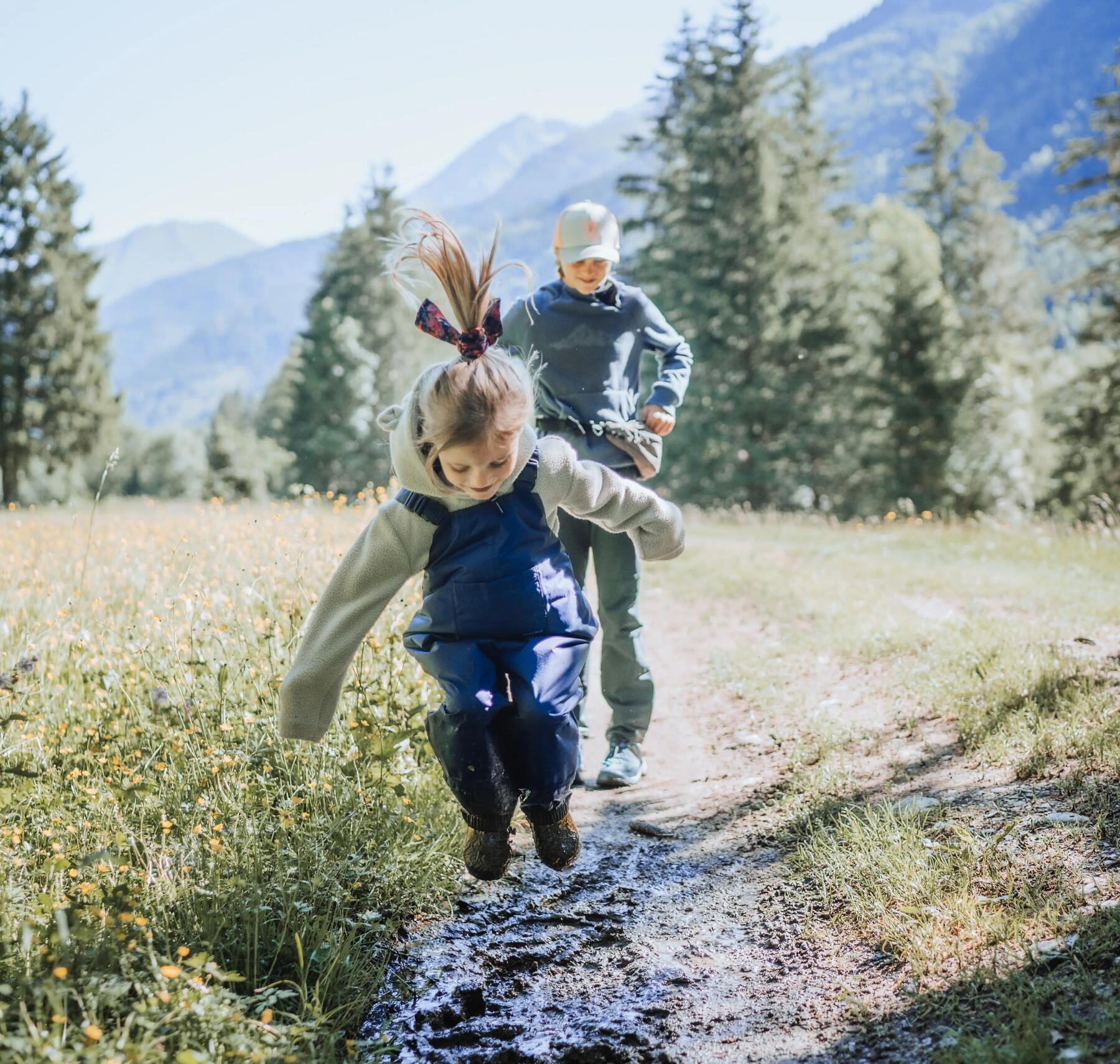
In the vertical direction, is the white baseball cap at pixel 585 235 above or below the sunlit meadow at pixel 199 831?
above

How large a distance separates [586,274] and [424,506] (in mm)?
1787

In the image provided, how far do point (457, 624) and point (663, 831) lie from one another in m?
1.53

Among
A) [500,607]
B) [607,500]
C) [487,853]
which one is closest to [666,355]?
[607,500]

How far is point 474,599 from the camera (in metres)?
3.02

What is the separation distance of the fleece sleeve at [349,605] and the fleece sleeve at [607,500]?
47 centimetres

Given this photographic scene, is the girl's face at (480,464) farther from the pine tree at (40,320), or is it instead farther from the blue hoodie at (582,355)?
the pine tree at (40,320)

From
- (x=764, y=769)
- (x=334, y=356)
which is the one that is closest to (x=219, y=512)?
(x=764, y=769)

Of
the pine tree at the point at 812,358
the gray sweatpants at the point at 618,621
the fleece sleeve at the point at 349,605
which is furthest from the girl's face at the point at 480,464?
the pine tree at the point at 812,358

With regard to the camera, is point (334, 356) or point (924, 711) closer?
point (924, 711)

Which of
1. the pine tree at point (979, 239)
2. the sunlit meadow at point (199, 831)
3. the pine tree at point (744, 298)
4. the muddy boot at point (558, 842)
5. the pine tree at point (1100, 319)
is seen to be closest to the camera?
the sunlit meadow at point (199, 831)

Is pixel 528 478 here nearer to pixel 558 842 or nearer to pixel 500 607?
pixel 500 607

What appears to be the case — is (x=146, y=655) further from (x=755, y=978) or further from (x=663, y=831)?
(x=755, y=978)

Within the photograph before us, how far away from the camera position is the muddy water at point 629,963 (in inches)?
100.0

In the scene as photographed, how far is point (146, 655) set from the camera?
4109 millimetres
